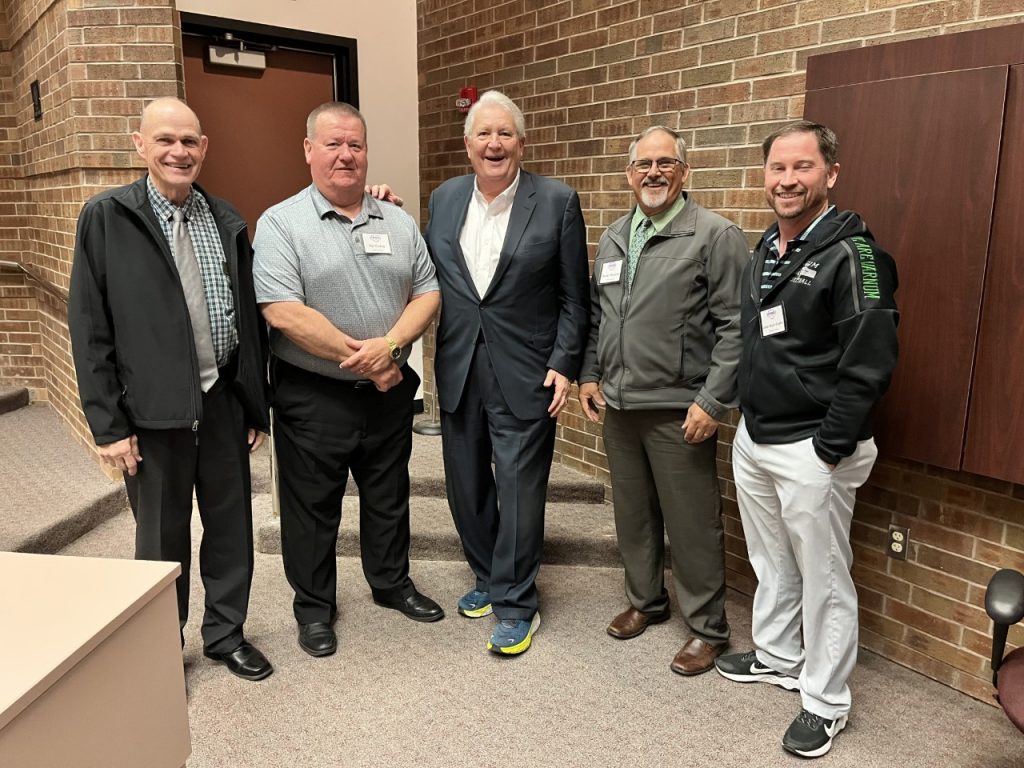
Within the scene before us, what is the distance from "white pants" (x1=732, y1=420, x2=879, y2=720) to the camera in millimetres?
2104

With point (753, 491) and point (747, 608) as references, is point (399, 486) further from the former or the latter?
point (747, 608)

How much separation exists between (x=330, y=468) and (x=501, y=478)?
22.6 inches

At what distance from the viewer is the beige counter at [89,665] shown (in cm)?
113

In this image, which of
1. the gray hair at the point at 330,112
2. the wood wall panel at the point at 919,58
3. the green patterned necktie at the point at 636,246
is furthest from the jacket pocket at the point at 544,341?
the wood wall panel at the point at 919,58

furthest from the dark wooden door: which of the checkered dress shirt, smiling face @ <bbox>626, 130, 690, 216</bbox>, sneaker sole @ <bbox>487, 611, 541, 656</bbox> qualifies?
sneaker sole @ <bbox>487, 611, 541, 656</bbox>

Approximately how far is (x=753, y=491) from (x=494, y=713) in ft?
3.36

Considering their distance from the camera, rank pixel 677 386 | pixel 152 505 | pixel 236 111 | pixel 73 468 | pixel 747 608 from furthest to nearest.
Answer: pixel 236 111 → pixel 73 468 → pixel 747 608 → pixel 677 386 → pixel 152 505

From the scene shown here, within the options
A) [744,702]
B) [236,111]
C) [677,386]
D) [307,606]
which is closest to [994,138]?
[677,386]

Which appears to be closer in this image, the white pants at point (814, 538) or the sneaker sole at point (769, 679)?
the white pants at point (814, 538)

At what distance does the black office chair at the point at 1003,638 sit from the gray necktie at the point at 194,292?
2.05 meters

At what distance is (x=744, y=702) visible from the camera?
2.40 m

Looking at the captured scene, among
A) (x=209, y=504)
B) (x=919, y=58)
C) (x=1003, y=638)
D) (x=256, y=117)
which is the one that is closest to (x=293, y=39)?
(x=256, y=117)

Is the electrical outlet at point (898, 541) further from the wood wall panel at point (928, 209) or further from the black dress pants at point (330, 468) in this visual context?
the black dress pants at point (330, 468)

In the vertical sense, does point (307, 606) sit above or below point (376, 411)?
below
